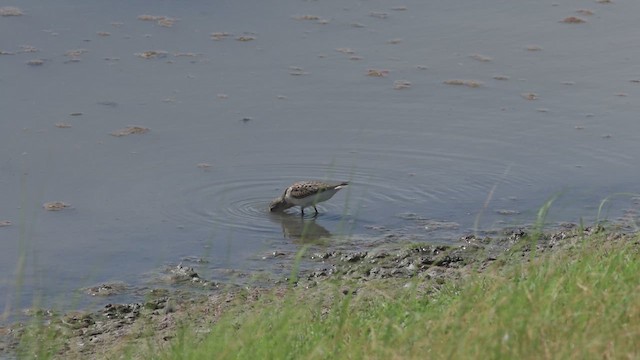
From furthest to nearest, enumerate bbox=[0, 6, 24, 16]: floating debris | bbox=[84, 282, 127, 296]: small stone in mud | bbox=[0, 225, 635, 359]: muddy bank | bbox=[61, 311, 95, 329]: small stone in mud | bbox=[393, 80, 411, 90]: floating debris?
bbox=[0, 6, 24, 16]: floating debris, bbox=[393, 80, 411, 90]: floating debris, bbox=[84, 282, 127, 296]: small stone in mud, bbox=[61, 311, 95, 329]: small stone in mud, bbox=[0, 225, 635, 359]: muddy bank

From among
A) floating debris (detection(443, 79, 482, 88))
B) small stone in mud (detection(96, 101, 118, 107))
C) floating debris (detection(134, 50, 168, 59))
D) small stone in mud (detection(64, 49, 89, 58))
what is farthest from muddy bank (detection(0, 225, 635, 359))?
small stone in mud (detection(64, 49, 89, 58))

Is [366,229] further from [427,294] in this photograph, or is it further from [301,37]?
[301,37]

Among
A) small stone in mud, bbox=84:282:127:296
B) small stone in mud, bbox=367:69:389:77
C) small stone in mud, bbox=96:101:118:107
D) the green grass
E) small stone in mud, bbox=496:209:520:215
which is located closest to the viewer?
the green grass

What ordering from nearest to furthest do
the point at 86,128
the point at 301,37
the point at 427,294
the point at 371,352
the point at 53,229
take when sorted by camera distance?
the point at 371,352 < the point at 427,294 < the point at 53,229 < the point at 86,128 < the point at 301,37

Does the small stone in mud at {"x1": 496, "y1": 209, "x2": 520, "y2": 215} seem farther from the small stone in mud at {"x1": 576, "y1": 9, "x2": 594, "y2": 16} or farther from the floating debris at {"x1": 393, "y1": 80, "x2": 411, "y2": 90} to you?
the small stone in mud at {"x1": 576, "y1": 9, "x2": 594, "y2": 16}

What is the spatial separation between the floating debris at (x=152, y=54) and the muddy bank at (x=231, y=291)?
15.3 feet

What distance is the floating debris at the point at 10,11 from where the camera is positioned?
1453 cm

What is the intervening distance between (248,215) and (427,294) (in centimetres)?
320

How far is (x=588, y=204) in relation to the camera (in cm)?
1044

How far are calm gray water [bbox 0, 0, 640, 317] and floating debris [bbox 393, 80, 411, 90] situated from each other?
30 millimetres

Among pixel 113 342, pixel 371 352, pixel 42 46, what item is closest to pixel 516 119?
pixel 42 46

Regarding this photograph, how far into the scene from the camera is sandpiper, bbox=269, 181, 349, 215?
10.2 m

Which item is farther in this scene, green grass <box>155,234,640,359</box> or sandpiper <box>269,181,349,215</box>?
sandpiper <box>269,181,349,215</box>

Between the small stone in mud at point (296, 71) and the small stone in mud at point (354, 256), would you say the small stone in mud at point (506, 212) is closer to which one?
the small stone in mud at point (354, 256)
